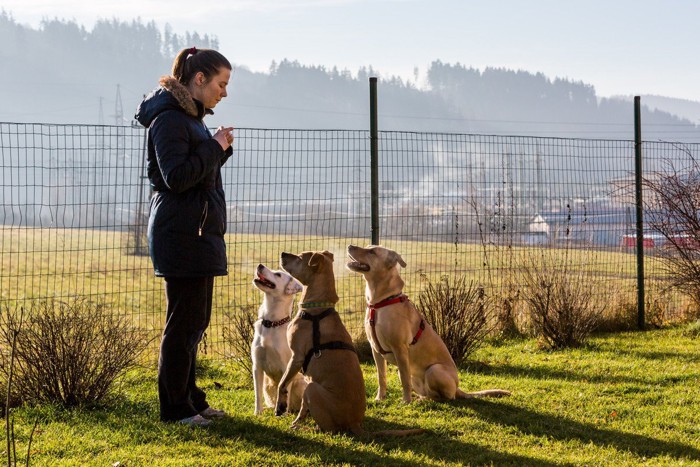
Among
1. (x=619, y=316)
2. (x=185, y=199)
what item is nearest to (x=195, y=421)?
(x=185, y=199)

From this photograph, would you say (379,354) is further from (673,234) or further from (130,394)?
(673,234)

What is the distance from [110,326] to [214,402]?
105 cm

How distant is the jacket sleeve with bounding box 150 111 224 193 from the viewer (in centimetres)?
530

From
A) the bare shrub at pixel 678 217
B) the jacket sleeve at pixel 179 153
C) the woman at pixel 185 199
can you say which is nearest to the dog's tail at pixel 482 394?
the woman at pixel 185 199

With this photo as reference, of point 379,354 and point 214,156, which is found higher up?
point 214,156

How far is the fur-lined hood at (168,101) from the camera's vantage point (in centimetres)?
550

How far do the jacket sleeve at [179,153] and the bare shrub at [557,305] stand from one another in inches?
205

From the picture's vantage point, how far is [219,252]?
18.5 feet

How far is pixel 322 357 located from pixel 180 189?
150 centimetres

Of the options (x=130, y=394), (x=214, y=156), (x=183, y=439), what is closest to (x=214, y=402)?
(x=130, y=394)

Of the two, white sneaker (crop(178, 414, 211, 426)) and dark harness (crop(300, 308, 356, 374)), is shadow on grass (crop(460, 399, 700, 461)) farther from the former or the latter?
white sneaker (crop(178, 414, 211, 426))

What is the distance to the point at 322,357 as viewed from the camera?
18.8ft

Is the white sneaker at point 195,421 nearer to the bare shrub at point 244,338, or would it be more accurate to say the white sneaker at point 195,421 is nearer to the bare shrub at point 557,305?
the bare shrub at point 244,338

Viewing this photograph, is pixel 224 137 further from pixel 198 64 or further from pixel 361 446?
pixel 361 446
